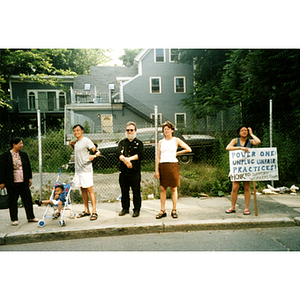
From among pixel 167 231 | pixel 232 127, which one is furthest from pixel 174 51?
pixel 167 231

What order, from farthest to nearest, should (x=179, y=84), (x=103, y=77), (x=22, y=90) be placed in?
1. (x=103, y=77)
2. (x=22, y=90)
3. (x=179, y=84)

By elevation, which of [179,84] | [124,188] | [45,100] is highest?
[179,84]

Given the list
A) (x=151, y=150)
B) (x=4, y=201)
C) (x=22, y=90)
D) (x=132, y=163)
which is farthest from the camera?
(x=22, y=90)

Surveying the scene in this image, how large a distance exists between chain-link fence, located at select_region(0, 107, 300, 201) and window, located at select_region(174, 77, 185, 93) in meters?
14.9

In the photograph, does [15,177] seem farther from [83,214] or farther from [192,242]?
[192,242]

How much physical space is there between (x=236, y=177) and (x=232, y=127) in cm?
547

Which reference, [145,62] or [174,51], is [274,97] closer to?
[174,51]

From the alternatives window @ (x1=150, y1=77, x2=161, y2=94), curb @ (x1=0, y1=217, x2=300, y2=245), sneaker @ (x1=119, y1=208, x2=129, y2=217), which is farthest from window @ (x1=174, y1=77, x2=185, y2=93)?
curb @ (x1=0, y1=217, x2=300, y2=245)

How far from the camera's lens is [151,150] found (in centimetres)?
959

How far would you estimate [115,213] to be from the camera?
18.7 feet

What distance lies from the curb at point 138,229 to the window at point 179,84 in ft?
70.1

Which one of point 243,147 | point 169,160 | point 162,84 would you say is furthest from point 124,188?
point 162,84

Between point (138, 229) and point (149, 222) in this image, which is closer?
point (138, 229)

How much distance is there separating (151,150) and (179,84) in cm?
1710
